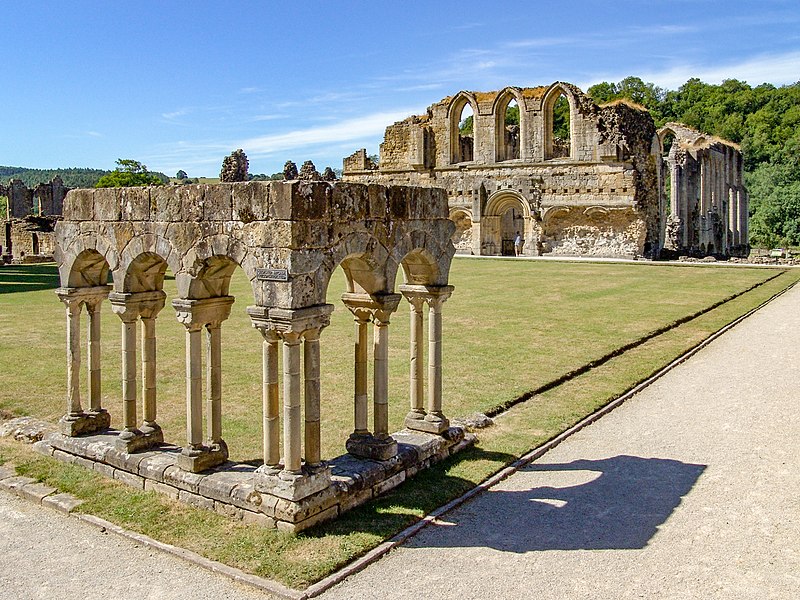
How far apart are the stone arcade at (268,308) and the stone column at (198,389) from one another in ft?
0.05

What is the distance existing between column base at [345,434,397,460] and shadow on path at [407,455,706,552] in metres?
1.15

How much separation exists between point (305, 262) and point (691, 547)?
4629mm

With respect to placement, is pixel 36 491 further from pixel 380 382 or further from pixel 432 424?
pixel 432 424

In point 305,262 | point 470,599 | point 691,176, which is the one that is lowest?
point 470,599

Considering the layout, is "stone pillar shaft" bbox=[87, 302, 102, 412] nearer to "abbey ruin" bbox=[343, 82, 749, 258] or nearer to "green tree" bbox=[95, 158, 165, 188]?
"abbey ruin" bbox=[343, 82, 749, 258]

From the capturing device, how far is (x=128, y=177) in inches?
2805

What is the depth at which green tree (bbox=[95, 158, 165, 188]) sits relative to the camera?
68250mm

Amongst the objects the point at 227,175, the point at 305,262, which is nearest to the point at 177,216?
the point at 305,262

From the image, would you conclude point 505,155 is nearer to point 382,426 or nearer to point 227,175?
point 227,175

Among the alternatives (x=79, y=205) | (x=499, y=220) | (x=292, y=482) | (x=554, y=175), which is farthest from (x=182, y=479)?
(x=499, y=220)

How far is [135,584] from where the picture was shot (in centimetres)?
658

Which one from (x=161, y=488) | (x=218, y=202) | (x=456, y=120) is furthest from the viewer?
(x=456, y=120)

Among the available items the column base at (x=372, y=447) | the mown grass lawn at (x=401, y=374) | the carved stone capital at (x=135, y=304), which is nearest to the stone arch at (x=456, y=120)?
the mown grass lawn at (x=401, y=374)

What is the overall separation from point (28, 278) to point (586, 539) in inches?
1176
